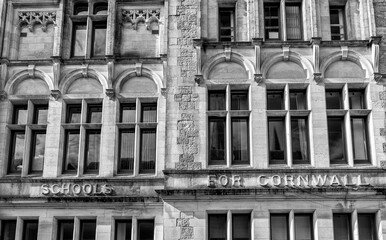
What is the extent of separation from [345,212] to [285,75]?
19.4 ft

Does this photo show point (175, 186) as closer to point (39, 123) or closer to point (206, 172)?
point (206, 172)

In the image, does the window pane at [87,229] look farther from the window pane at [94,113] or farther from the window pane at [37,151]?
the window pane at [94,113]

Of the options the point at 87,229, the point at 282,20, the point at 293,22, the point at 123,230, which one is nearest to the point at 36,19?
the point at 87,229

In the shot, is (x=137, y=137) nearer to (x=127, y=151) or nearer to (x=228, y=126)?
(x=127, y=151)

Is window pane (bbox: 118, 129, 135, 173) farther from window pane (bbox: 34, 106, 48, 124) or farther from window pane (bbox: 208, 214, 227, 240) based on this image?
window pane (bbox: 208, 214, 227, 240)

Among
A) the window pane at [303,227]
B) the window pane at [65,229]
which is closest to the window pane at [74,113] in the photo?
the window pane at [65,229]

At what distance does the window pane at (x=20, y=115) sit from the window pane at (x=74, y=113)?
184 centimetres

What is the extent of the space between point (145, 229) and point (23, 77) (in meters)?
8.35

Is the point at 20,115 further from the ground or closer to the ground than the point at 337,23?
closer to the ground

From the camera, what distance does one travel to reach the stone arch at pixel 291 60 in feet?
80.0

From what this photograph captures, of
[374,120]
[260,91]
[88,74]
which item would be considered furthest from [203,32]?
[374,120]

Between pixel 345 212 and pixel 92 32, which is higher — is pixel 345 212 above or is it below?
below

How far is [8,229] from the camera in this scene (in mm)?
24219

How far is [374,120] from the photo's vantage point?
23656mm
